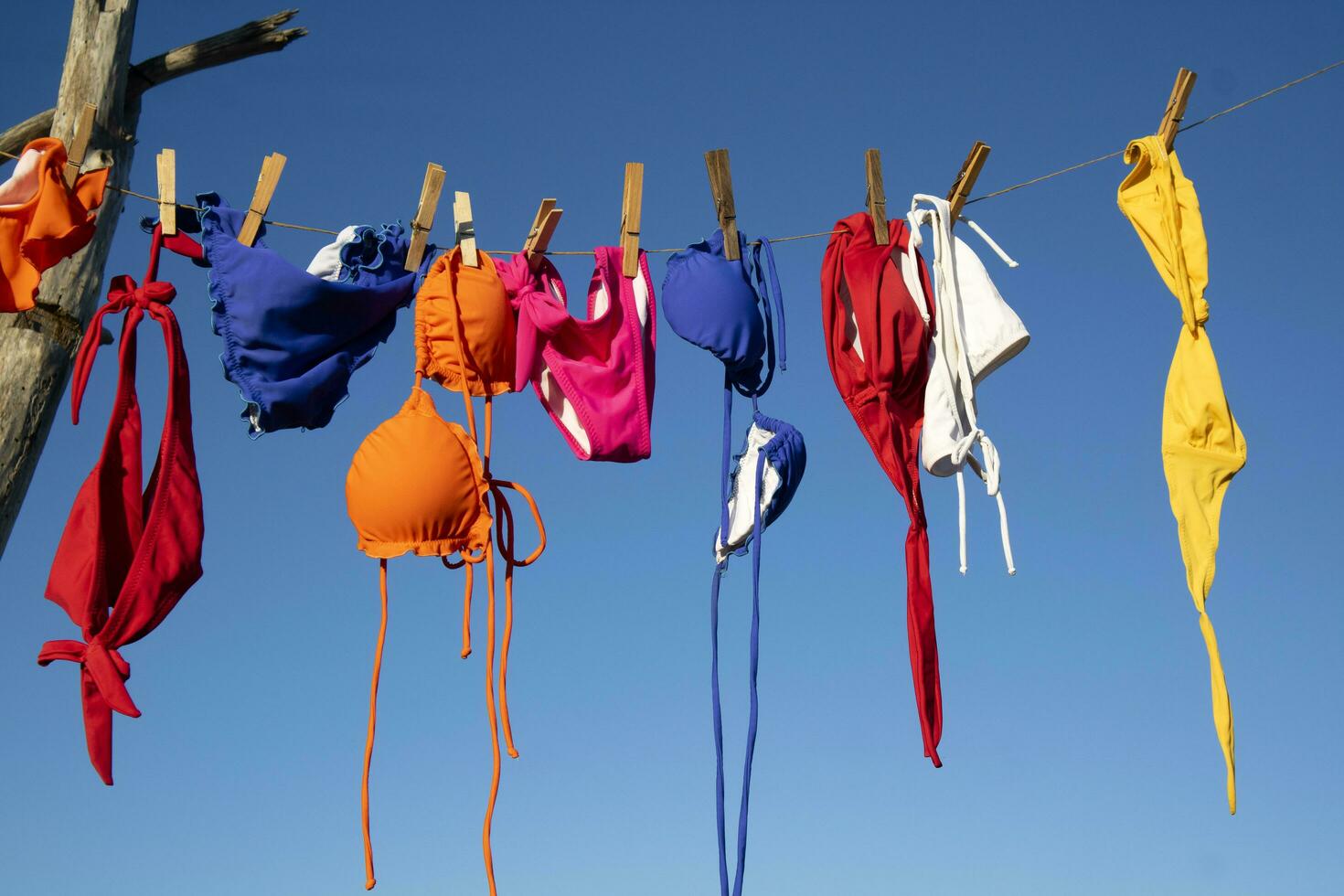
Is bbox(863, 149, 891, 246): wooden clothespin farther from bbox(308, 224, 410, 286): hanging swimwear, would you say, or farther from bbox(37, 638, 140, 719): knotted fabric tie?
bbox(37, 638, 140, 719): knotted fabric tie

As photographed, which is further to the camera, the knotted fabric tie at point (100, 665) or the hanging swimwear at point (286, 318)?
the hanging swimwear at point (286, 318)

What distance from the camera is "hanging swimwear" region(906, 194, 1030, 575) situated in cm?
380

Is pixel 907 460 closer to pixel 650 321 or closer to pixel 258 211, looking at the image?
pixel 650 321

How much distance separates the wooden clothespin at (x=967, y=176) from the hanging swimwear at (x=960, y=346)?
3 cm

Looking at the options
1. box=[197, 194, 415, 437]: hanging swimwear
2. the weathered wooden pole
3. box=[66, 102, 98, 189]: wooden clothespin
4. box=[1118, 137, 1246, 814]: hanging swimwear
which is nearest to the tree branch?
the weathered wooden pole

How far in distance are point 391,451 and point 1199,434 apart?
183 centimetres

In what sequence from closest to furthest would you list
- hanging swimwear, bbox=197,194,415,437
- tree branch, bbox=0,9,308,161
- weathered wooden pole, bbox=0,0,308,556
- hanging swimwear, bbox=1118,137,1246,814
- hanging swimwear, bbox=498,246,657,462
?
1. hanging swimwear, bbox=1118,137,1246,814
2. hanging swimwear, bbox=197,194,415,437
3. hanging swimwear, bbox=498,246,657,462
4. weathered wooden pole, bbox=0,0,308,556
5. tree branch, bbox=0,9,308,161

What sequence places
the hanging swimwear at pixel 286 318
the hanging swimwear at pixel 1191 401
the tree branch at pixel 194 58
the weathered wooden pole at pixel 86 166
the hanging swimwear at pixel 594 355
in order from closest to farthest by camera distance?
1. the hanging swimwear at pixel 1191 401
2. the hanging swimwear at pixel 286 318
3. the hanging swimwear at pixel 594 355
4. the weathered wooden pole at pixel 86 166
5. the tree branch at pixel 194 58

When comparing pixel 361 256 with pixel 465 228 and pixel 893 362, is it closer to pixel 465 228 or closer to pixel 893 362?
pixel 465 228

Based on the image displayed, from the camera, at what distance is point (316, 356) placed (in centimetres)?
386

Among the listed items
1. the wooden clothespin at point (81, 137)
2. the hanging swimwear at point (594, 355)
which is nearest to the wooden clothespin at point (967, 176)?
the hanging swimwear at point (594, 355)

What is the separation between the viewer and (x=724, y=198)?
13.2 feet

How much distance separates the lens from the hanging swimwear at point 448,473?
12.0 feet

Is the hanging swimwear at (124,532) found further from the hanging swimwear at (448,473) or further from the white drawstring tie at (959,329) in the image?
the white drawstring tie at (959,329)
